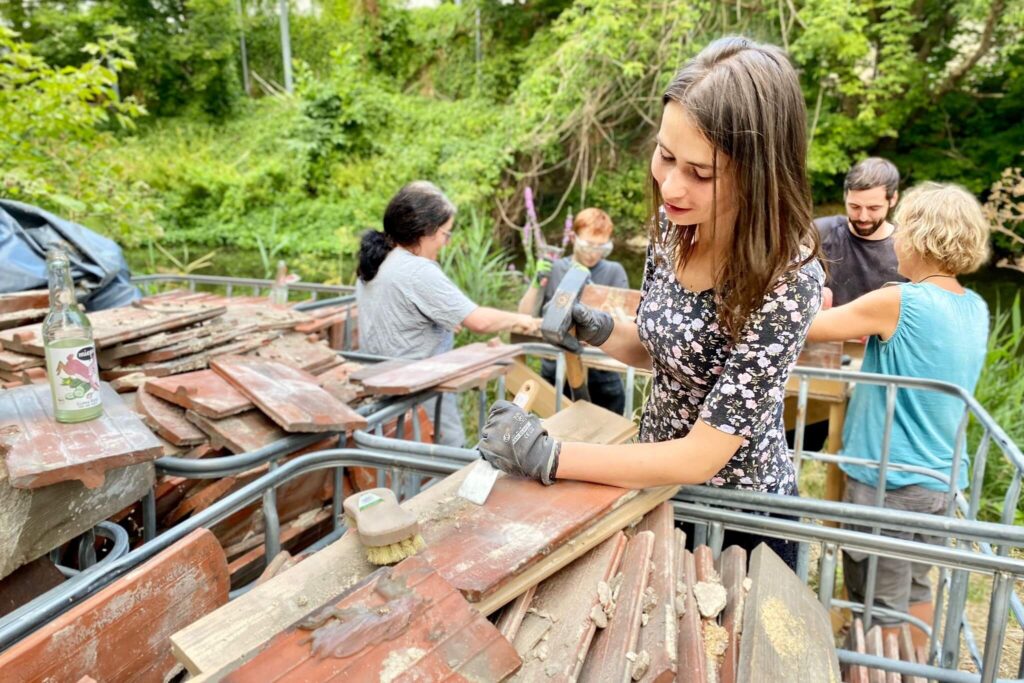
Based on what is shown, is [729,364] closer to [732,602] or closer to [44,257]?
[732,602]

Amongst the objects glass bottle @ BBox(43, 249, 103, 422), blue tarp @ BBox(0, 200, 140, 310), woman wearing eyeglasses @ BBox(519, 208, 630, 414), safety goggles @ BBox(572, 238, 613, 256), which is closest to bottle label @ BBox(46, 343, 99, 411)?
glass bottle @ BBox(43, 249, 103, 422)

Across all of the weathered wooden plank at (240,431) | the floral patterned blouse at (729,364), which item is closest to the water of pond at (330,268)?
the weathered wooden plank at (240,431)

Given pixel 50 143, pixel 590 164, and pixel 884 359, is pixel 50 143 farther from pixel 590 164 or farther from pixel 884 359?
pixel 590 164

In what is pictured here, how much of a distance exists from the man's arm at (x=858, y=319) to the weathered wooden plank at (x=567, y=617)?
162cm

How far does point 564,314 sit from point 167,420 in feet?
4.79

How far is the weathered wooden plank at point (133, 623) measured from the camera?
1.15 metres

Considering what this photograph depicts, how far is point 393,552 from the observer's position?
3.90 ft

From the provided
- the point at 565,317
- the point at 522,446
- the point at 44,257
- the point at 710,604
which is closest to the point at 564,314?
the point at 565,317

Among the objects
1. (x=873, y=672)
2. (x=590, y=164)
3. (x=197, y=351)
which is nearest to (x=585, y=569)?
Answer: (x=873, y=672)

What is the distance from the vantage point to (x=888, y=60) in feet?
32.7

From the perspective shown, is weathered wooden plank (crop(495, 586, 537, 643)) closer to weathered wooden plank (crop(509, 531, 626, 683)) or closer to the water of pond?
weathered wooden plank (crop(509, 531, 626, 683))

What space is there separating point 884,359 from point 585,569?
2010mm

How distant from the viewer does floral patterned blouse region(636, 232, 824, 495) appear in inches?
52.7

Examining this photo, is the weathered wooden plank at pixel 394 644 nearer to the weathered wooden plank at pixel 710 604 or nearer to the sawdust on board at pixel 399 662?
the sawdust on board at pixel 399 662
